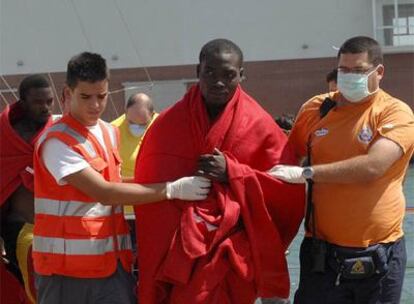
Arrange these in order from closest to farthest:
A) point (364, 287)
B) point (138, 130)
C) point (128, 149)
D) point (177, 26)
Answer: point (364, 287)
point (128, 149)
point (138, 130)
point (177, 26)

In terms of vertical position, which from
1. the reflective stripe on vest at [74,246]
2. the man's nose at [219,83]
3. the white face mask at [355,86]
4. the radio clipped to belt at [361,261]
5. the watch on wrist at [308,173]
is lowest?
the radio clipped to belt at [361,261]

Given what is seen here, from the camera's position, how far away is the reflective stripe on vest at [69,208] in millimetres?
3365

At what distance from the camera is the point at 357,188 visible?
3.57m

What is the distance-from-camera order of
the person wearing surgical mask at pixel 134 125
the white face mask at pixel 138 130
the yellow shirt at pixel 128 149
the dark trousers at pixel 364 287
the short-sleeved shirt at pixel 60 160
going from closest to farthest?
the short-sleeved shirt at pixel 60 160, the dark trousers at pixel 364 287, the yellow shirt at pixel 128 149, the person wearing surgical mask at pixel 134 125, the white face mask at pixel 138 130

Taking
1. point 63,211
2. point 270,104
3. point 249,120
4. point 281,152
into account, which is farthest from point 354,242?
point 270,104

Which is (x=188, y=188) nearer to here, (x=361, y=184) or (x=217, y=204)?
(x=217, y=204)

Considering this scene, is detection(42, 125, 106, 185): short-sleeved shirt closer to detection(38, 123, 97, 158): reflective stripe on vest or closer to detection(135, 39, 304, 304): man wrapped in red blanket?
detection(38, 123, 97, 158): reflective stripe on vest

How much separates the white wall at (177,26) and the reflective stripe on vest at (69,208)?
21395mm

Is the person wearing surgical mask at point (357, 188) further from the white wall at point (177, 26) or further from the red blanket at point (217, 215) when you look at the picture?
the white wall at point (177, 26)

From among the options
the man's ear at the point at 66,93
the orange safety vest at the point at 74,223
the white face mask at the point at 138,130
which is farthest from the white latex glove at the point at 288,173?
the white face mask at the point at 138,130

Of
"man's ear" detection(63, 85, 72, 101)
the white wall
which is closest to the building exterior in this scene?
the white wall

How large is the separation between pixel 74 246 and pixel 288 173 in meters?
1.01

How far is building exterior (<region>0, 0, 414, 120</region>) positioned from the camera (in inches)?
961

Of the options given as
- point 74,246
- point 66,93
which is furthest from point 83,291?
point 66,93
